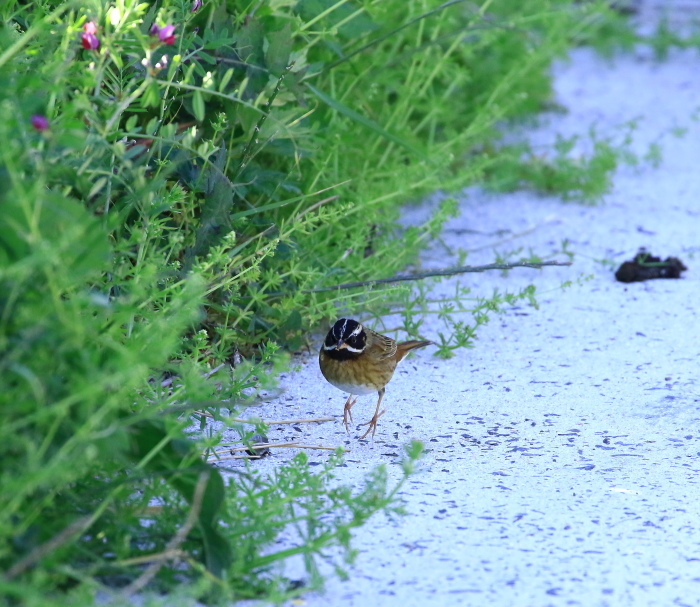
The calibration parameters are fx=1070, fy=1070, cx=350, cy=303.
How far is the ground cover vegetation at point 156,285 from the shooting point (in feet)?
7.60

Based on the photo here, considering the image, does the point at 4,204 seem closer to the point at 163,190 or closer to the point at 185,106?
the point at 163,190

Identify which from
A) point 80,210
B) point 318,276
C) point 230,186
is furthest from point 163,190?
point 80,210

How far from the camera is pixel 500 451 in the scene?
376cm

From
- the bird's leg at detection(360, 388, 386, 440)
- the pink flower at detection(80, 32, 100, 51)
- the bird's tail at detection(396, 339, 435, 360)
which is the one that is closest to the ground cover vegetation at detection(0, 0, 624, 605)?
the pink flower at detection(80, 32, 100, 51)

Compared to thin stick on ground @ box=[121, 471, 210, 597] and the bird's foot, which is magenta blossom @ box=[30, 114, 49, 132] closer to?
thin stick on ground @ box=[121, 471, 210, 597]

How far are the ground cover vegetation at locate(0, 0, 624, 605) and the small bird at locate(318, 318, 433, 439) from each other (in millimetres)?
248

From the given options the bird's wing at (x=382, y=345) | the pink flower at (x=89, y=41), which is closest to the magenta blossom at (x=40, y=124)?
the pink flower at (x=89, y=41)

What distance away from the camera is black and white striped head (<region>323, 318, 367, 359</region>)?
3990mm

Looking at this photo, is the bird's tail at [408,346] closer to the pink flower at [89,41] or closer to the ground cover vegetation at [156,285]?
the ground cover vegetation at [156,285]

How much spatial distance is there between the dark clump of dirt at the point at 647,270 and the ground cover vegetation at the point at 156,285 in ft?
3.17

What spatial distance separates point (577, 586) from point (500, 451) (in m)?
0.96

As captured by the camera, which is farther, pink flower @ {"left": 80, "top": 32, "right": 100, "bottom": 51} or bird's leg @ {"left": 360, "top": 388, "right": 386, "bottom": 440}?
bird's leg @ {"left": 360, "top": 388, "right": 386, "bottom": 440}

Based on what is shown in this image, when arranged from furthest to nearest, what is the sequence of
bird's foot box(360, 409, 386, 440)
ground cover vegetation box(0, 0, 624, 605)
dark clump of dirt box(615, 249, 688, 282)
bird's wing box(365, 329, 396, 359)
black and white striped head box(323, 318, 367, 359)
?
dark clump of dirt box(615, 249, 688, 282) < bird's wing box(365, 329, 396, 359) < black and white striped head box(323, 318, 367, 359) < bird's foot box(360, 409, 386, 440) < ground cover vegetation box(0, 0, 624, 605)

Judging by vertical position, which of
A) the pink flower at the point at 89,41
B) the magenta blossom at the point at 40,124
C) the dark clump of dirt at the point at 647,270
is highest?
the pink flower at the point at 89,41
